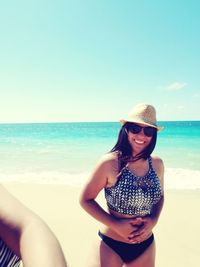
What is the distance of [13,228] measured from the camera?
0.94m

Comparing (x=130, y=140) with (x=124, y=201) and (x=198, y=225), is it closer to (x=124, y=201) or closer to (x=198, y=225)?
(x=124, y=201)

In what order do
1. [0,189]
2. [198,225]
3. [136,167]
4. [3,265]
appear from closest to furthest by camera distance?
1. [3,265]
2. [0,189]
3. [136,167]
4. [198,225]

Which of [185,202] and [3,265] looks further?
[185,202]

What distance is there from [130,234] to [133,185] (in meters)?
0.37

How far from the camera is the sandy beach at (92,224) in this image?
4.72m

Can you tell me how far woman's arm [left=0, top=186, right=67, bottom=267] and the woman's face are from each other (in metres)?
1.60

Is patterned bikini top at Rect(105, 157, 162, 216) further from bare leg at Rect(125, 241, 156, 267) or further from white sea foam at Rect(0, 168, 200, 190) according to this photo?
white sea foam at Rect(0, 168, 200, 190)

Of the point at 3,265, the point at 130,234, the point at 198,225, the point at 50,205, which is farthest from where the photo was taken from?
the point at 50,205

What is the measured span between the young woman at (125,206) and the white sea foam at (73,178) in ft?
24.2

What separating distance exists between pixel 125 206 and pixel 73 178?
9491mm

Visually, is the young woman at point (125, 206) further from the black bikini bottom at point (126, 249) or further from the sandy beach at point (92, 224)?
the sandy beach at point (92, 224)

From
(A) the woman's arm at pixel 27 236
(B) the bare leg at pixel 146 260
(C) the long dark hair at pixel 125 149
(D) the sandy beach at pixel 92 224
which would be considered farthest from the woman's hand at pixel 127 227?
(A) the woman's arm at pixel 27 236

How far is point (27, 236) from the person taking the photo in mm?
897

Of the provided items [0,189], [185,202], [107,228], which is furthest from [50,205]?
[0,189]
